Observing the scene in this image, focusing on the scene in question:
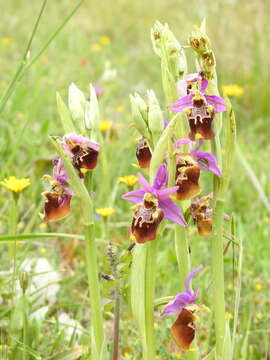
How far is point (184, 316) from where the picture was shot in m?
1.40

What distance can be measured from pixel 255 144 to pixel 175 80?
233 centimetres

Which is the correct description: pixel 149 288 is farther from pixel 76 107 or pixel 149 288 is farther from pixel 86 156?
pixel 76 107

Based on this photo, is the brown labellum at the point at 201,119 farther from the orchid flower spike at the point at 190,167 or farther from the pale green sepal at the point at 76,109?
the pale green sepal at the point at 76,109

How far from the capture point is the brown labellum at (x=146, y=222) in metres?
1.34

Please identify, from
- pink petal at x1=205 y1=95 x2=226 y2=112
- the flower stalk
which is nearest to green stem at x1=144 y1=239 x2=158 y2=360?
the flower stalk

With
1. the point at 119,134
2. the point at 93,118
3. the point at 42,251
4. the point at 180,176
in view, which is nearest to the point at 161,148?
the point at 180,176

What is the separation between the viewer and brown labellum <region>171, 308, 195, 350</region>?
1393 millimetres

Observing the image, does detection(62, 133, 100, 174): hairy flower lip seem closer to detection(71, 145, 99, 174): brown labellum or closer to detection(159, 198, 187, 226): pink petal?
detection(71, 145, 99, 174): brown labellum

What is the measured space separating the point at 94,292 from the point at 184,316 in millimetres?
206

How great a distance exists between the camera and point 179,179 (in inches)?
54.0

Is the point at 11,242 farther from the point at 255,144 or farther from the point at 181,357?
the point at 255,144

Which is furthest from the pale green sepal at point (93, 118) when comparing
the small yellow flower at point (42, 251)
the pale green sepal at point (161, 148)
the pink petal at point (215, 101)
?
the small yellow flower at point (42, 251)

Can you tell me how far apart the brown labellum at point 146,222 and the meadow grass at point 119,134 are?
0.79 ft

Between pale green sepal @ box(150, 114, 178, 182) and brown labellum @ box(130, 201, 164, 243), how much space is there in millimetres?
80
